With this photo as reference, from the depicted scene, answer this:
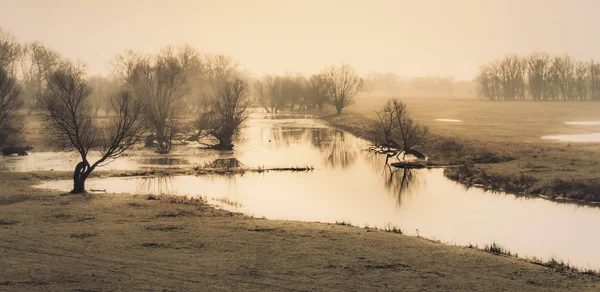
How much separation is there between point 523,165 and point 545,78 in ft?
463

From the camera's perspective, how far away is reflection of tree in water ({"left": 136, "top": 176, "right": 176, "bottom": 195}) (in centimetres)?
3748

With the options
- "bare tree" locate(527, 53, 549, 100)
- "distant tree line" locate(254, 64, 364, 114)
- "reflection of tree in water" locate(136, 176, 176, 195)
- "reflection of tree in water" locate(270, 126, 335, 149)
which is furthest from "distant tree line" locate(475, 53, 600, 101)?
"reflection of tree in water" locate(136, 176, 176, 195)

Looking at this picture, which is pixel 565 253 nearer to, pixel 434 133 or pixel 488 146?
pixel 488 146

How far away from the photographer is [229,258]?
62.8ft

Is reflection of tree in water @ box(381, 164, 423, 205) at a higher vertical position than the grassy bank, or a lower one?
lower

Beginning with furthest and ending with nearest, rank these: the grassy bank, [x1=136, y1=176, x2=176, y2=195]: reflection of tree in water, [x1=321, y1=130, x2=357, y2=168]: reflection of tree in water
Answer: [x1=321, y1=130, x2=357, y2=168]: reflection of tree in water → [x1=136, y1=176, x2=176, y2=195]: reflection of tree in water → the grassy bank

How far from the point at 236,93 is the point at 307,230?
152ft

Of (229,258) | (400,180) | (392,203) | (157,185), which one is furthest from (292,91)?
(229,258)

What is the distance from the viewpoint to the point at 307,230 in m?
23.9

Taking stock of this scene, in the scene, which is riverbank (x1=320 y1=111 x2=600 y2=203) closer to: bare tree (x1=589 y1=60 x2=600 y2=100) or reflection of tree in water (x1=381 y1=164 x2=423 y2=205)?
reflection of tree in water (x1=381 y1=164 x2=423 y2=205)

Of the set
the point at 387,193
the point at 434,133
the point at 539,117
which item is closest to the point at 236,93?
the point at 434,133

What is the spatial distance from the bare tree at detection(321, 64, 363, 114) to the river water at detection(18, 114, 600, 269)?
76156mm

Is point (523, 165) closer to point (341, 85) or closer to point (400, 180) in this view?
point (400, 180)

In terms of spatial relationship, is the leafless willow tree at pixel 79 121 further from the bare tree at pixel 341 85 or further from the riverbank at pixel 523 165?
the bare tree at pixel 341 85
